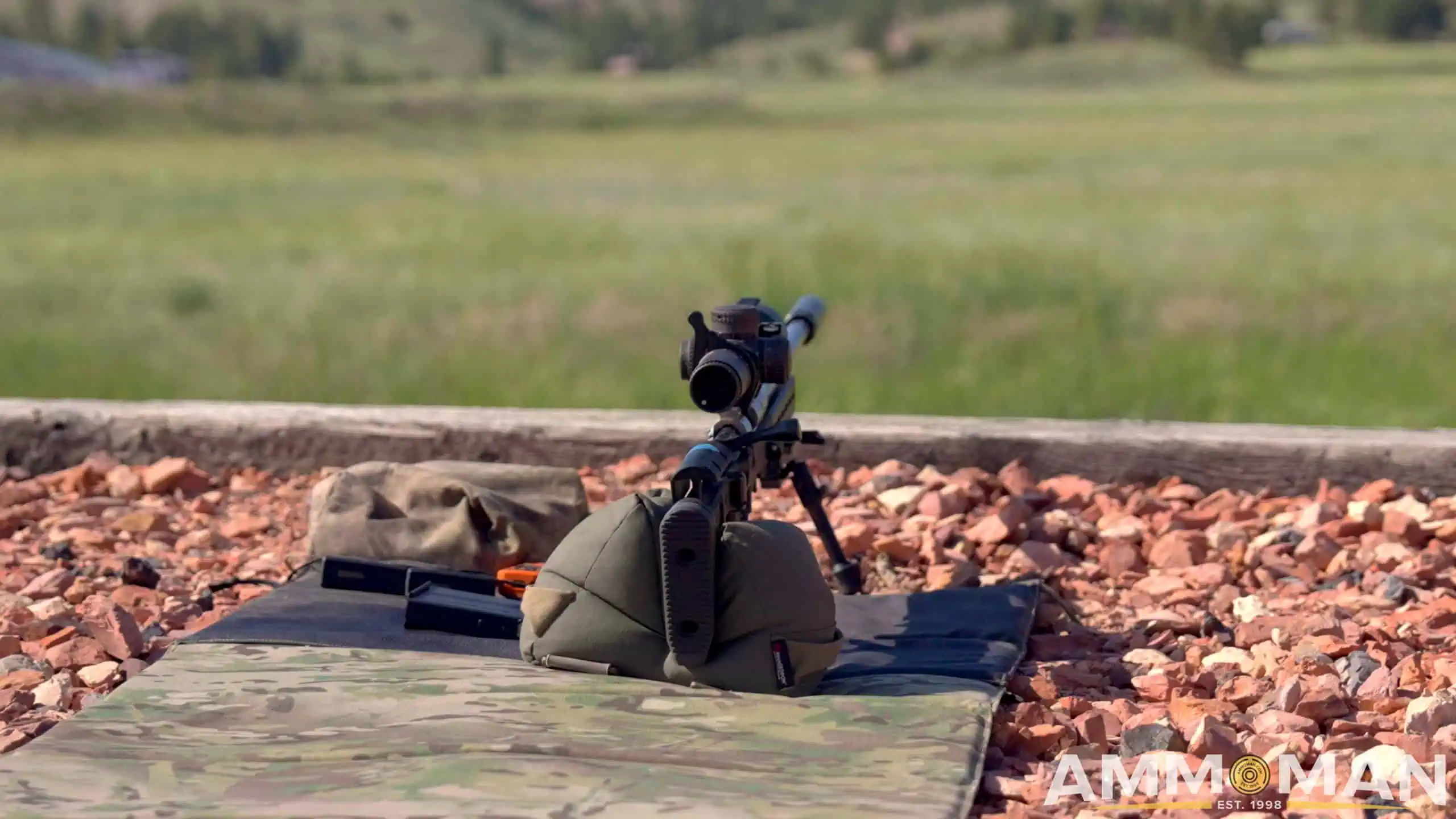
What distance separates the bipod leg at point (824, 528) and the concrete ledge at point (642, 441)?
0.93m

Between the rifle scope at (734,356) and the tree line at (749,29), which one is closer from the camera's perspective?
the rifle scope at (734,356)

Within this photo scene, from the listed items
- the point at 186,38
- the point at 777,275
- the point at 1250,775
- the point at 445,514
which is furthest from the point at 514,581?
the point at 186,38

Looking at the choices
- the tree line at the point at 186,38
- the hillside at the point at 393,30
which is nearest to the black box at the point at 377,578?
the tree line at the point at 186,38

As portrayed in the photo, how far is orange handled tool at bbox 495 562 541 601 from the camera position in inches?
125

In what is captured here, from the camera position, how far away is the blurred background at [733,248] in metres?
7.45

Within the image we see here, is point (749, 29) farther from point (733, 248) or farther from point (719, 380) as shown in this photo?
point (719, 380)

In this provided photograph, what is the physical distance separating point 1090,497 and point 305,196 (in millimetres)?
15756

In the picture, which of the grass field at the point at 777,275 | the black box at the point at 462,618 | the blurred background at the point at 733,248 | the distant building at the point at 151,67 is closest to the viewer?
the black box at the point at 462,618

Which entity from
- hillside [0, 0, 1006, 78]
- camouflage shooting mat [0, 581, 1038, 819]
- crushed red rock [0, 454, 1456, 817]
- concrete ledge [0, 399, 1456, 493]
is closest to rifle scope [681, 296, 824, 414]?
camouflage shooting mat [0, 581, 1038, 819]

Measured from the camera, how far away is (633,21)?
358ft

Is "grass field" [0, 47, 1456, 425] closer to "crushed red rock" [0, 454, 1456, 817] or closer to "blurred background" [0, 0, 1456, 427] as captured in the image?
"blurred background" [0, 0, 1456, 427]

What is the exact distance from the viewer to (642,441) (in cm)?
446

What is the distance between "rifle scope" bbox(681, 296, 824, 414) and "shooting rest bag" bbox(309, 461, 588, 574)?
72 cm

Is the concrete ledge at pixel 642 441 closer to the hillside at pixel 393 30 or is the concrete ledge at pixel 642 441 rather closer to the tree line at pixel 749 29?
the tree line at pixel 749 29
